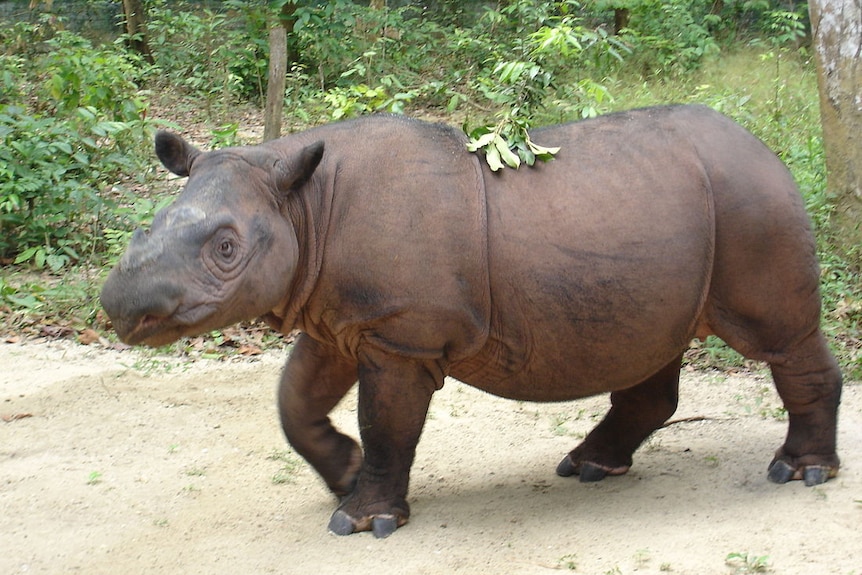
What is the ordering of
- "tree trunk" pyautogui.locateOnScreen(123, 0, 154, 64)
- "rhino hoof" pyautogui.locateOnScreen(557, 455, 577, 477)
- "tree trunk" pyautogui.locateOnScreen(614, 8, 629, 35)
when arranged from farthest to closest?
1. "tree trunk" pyautogui.locateOnScreen(123, 0, 154, 64)
2. "tree trunk" pyautogui.locateOnScreen(614, 8, 629, 35)
3. "rhino hoof" pyautogui.locateOnScreen(557, 455, 577, 477)

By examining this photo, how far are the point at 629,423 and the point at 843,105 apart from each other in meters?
3.72

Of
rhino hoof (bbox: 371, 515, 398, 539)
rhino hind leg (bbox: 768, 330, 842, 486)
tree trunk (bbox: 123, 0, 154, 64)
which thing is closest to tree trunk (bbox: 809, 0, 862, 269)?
rhino hind leg (bbox: 768, 330, 842, 486)

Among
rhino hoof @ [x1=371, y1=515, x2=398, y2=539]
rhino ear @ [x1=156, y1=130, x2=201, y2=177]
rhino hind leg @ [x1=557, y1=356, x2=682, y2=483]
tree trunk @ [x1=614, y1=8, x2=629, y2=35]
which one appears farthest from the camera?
tree trunk @ [x1=614, y1=8, x2=629, y2=35]

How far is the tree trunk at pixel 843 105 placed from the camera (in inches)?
293

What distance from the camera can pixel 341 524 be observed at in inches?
181

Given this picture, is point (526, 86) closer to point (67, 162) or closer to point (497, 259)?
point (497, 259)

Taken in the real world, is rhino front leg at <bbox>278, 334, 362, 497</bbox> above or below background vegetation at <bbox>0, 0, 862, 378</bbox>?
below

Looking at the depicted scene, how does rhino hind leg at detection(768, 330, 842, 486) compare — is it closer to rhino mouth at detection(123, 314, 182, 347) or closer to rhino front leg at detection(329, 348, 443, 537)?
rhino front leg at detection(329, 348, 443, 537)

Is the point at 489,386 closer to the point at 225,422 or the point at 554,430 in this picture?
the point at 554,430

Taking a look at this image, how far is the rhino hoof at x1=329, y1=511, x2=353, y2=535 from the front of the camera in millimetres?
4582

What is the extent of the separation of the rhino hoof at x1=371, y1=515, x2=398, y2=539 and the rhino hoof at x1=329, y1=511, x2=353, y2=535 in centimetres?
11

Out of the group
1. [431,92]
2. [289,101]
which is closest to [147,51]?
[289,101]

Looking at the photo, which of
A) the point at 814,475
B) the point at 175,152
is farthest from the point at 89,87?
the point at 814,475

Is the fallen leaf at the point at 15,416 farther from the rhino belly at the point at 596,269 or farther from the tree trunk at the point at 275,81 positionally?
the rhino belly at the point at 596,269
